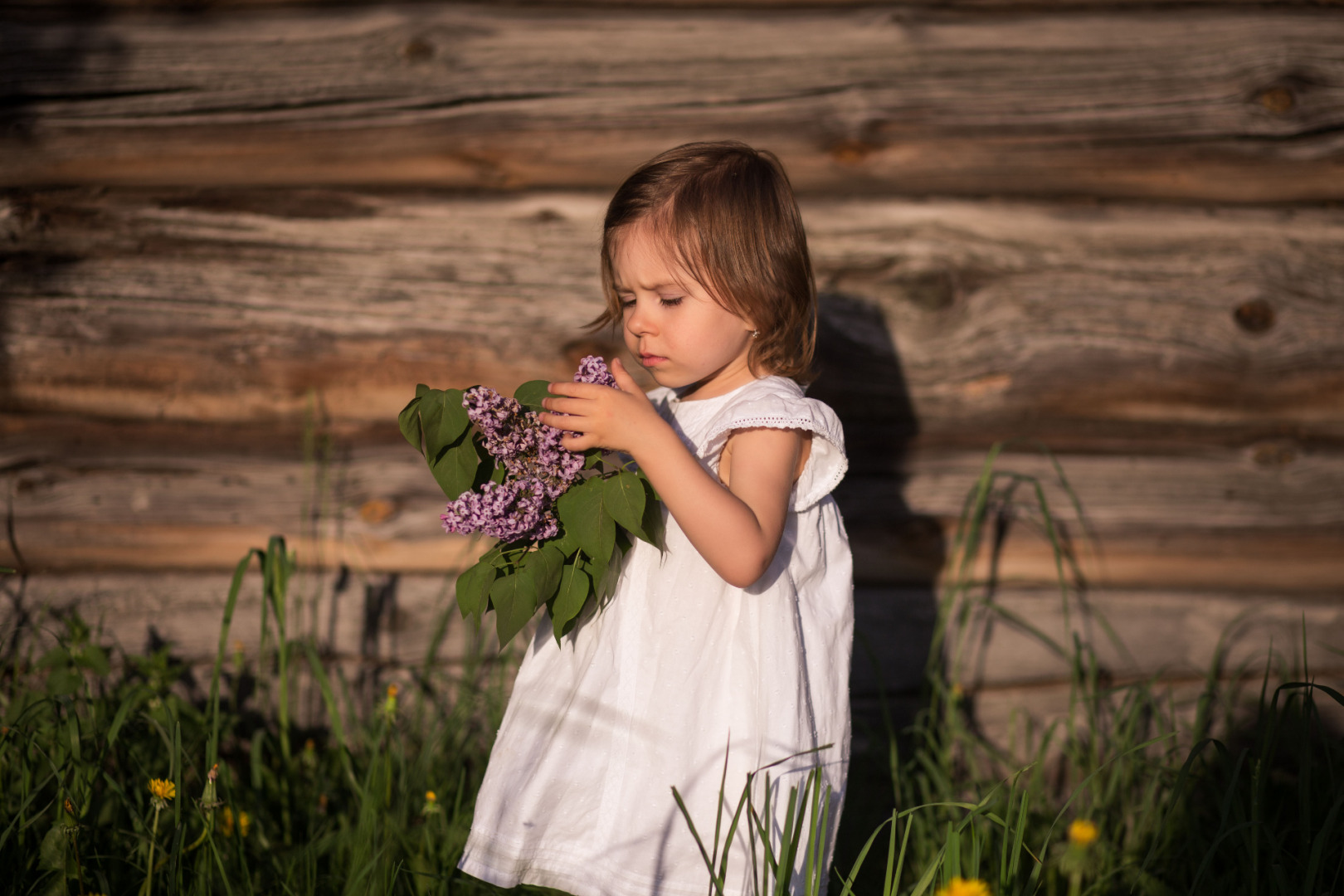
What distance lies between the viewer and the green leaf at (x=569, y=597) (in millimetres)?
1239

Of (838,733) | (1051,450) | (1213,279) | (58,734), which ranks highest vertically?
(1213,279)

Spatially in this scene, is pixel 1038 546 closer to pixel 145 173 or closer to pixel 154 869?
pixel 154 869

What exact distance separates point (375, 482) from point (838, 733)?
121 cm

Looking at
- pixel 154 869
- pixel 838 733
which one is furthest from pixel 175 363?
pixel 838 733

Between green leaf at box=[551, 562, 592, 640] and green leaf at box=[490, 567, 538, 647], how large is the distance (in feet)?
0.16

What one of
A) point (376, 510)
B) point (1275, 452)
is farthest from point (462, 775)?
point (1275, 452)

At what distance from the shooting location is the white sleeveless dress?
128cm

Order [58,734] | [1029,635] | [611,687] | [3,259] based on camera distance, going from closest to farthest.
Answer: [611,687] → [58,734] → [3,259] → [1029,635]

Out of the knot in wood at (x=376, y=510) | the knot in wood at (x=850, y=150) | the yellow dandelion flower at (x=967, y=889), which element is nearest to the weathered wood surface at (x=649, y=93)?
the knot in wood at (x=850, y=150)

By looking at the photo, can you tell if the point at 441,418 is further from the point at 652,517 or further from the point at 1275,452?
the point at 1275,452

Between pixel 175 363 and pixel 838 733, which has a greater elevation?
pixel 175 363

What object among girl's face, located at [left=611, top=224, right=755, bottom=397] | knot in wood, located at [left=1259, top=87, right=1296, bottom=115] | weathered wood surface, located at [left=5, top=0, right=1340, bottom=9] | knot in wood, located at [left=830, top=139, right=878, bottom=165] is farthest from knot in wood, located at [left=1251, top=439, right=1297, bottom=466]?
girl's face, located at [left=611, top=224, right=755, bottom=397]

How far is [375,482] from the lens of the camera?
2.04 metres

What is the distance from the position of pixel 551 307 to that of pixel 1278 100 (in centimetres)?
171
